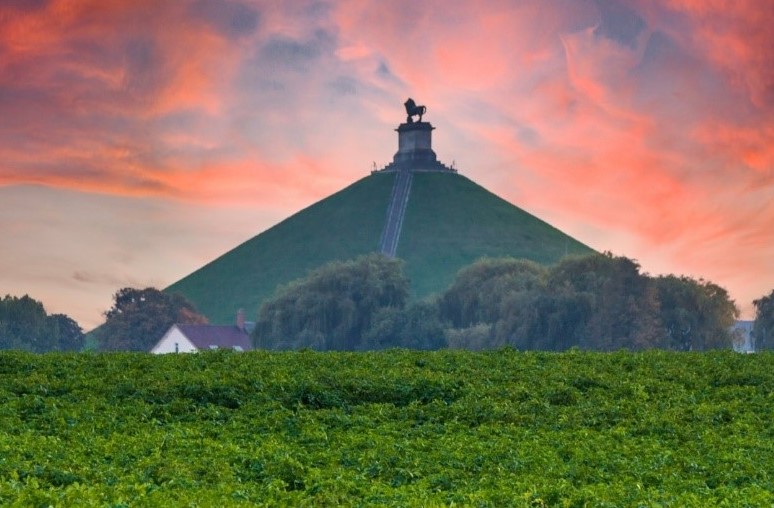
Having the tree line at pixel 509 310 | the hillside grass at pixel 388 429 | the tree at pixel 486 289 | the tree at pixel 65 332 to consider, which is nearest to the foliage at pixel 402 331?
the tree line at pixel 509 310

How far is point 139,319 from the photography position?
329 ft

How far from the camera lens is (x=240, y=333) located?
110m

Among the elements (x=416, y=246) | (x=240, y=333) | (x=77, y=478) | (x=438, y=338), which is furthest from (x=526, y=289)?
(x=77, y=478)

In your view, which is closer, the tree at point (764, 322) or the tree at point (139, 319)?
the tree at point (764, 322)

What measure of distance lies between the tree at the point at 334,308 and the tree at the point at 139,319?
975 cm

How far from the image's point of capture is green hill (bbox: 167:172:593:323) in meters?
133

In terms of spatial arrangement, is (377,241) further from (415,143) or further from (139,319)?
(139,319)

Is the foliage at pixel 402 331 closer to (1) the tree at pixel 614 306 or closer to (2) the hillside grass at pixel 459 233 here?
(1) the tree at pixel 614 306

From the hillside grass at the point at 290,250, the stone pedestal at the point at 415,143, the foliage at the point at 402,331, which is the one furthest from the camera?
the stone pedestal at the point at 415,143

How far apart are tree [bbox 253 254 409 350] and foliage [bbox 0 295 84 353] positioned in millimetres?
17701

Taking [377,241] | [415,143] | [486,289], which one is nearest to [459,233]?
[377,241]

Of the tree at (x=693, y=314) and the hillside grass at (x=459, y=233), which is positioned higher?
the hillside grass at (x=459, y=233)

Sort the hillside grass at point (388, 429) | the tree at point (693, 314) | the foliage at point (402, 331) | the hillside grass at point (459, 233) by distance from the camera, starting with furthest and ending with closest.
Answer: the hillside grass at point (459, 233) → the foliage at point (402, 331) → the tree at point (693, 314) → the hillside grass at point (388, 429)

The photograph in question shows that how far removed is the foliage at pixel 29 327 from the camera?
328ft
